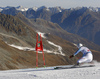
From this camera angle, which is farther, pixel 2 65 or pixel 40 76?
pixel 2 65

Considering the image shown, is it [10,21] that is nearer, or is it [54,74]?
[54,74]

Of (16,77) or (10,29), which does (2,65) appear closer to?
(16,77)

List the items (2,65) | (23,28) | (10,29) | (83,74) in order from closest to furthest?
(83,74) → (2,65) → (10,29) → (23,28)

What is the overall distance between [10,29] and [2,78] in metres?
131

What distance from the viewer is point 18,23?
504 ft

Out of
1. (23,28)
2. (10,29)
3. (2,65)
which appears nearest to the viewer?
(2,65)

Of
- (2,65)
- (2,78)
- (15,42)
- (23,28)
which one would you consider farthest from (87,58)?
(23,28)

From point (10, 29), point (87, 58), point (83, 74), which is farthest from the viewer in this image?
point (10, 29)

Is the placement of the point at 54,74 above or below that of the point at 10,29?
above

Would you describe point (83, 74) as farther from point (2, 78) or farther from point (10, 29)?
point (10, 29)

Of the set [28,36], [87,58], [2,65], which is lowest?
[28,36]

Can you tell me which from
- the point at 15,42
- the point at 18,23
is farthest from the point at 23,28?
the point at 15,42

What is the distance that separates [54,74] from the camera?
13023 millimetres

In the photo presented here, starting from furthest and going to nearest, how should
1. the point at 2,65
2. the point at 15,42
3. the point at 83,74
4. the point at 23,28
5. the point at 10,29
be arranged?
the point at 23,28, the point at 10,29, the point at 15,42, the point at 2,65, the point at 83,74
